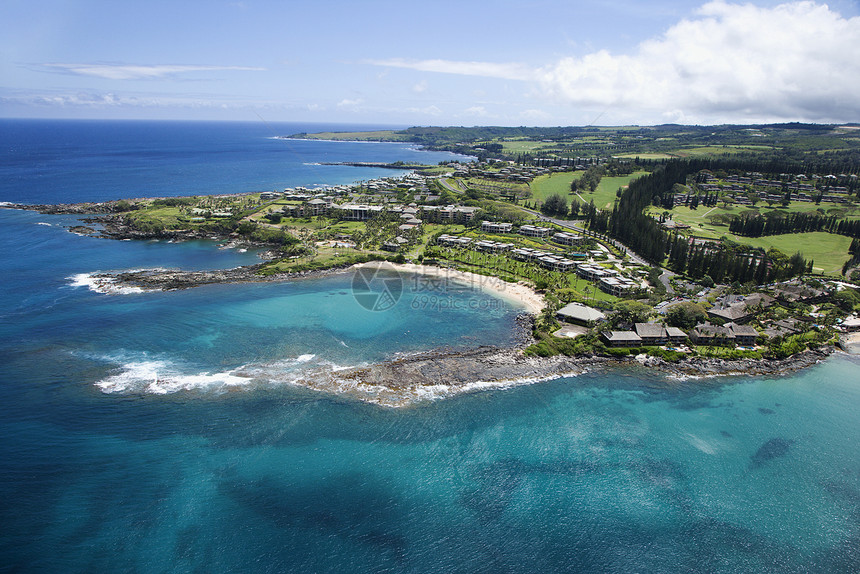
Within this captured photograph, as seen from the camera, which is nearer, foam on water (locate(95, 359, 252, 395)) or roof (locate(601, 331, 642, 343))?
foam on water (locate(95, 359, 252, 395))

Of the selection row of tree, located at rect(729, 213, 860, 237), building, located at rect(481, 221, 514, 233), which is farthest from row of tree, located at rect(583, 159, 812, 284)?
building, located at rect(481, 221, 514, 233)

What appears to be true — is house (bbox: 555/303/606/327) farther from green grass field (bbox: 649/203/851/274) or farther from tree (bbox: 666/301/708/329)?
green grass field (bbox: 649/203/851/274)

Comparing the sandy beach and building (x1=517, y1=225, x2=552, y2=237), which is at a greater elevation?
building (x1=517, y1=225, x2=552, y2=237)

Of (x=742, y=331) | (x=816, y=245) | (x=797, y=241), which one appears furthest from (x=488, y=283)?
(x=816, y=245)

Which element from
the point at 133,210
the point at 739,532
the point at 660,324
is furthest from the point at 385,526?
the point at 133,210

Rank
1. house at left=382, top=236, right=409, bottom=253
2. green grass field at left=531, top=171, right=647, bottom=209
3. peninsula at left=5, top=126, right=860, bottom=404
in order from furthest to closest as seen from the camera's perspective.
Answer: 1. green grass field at left=531, top=171, right=647, bottom=209
2. house at left=382, top=236, right=409, bottom=253
3. peninsula at left=5, top=126, right=860, bottom=404

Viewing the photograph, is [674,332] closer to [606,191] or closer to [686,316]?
[686,316]
